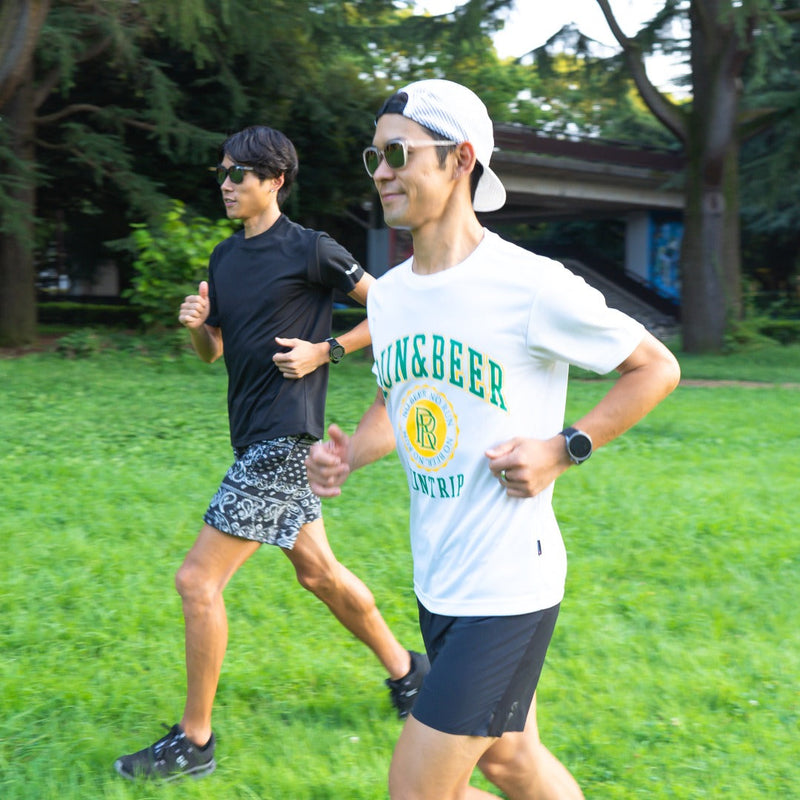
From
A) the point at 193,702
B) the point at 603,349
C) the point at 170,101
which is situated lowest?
the point at 193,702

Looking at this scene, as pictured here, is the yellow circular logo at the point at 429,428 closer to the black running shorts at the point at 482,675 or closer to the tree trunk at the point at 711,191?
the black running shorts at the point at 482,675

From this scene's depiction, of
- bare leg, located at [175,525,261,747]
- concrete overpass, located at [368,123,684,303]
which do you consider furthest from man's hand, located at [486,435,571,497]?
concrete overpass, located at [368,123,684,303]

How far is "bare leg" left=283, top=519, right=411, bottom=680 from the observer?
Answer: 3721 millimetres

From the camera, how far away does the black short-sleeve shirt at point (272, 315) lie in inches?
140

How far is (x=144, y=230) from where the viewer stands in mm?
15391

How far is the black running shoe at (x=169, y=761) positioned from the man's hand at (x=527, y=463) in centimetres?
182

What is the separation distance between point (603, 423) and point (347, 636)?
2.79 metres

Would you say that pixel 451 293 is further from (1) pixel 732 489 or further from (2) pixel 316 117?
(2) pixel 316 117

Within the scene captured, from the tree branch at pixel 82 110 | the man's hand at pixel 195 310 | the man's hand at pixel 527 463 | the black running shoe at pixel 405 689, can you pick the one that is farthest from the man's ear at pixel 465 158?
the tree branch at pixel 82 110

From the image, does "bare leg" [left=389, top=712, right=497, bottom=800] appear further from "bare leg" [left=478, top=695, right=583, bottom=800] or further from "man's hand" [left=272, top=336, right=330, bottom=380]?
"man's hand" [left=272, top=336, right=330, bottom=380]

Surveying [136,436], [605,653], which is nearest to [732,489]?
[605,653]

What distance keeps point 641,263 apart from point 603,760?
1263 inches

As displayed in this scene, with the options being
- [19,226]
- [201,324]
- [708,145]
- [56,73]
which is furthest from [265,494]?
[708,145]

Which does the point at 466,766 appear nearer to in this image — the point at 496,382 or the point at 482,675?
the point at 482,675
